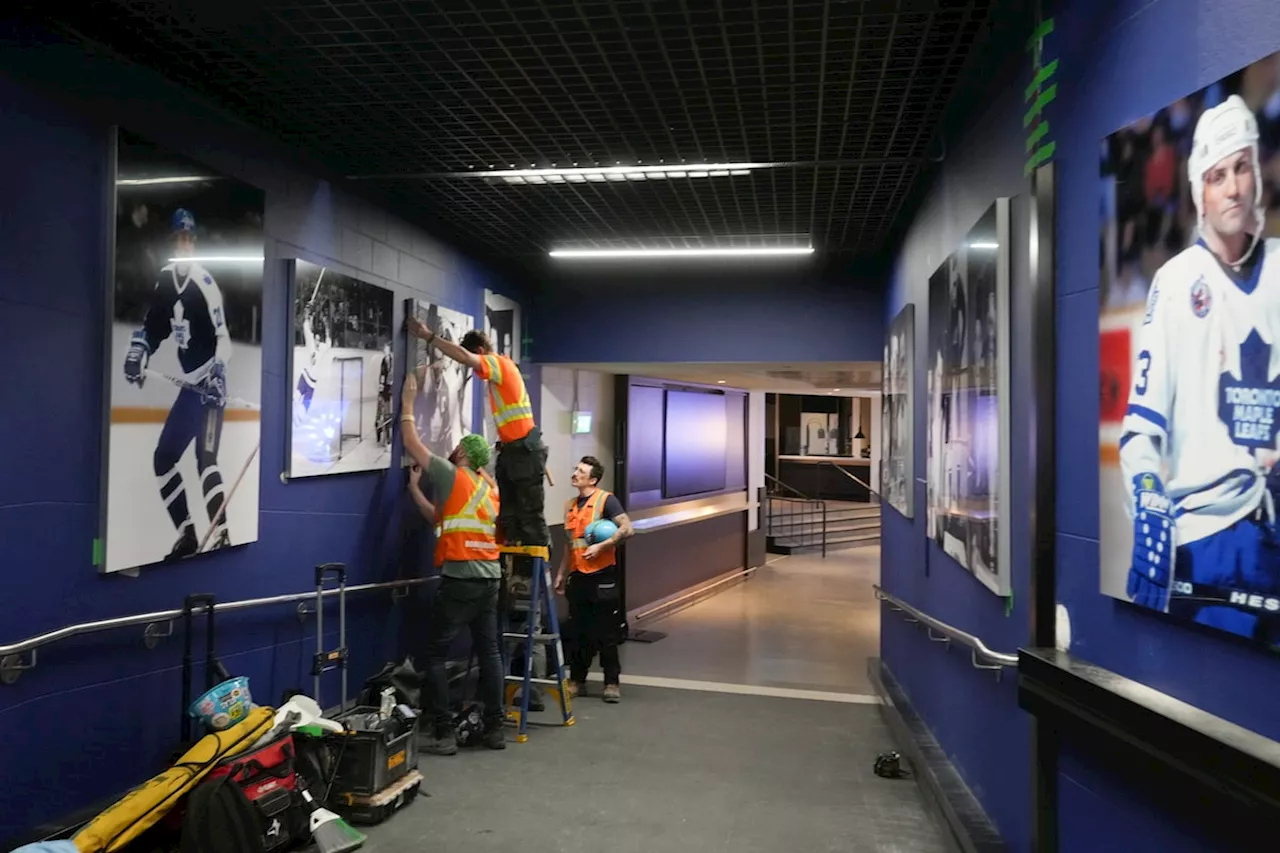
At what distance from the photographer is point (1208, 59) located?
171 centimetres

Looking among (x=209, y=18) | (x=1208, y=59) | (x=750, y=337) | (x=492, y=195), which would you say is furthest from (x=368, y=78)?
(x=750, y=337)

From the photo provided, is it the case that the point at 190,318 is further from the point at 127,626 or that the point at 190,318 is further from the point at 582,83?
the point at 582,83

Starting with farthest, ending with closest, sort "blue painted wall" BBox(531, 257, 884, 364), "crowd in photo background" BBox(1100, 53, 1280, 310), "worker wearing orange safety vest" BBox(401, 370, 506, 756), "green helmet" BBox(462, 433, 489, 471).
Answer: "blue painted wall" BBox(531, 257, 884, 364), "green helmet" BBox(462, 433, 489, 471), "worker wearing orange safety vest" BBox(401, 370, 506, 756), "crowd in photo background" BBox(1100, 53, 1280, 310)

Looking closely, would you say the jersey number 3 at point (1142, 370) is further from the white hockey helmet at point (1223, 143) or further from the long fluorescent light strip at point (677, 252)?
the long fluorescent light strip at point (677, 252)

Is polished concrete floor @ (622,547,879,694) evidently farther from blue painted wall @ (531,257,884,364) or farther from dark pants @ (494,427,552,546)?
blue painted wall @ (531,257,884,364)

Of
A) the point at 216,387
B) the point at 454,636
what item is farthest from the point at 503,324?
the point at 216,387

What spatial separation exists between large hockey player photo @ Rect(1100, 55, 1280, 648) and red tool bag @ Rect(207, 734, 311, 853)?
9.46 feet

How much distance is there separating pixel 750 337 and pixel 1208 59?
213 inches

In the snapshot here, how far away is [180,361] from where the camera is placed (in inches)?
135

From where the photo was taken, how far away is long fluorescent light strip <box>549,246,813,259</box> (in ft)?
20.9

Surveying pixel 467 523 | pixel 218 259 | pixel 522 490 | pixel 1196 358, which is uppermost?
pixel 218 259

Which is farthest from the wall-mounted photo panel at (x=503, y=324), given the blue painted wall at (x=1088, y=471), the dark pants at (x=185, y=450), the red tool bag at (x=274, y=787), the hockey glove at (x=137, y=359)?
the blue painted wall at (x=1088, y=471)

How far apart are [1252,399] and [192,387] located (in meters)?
3.49

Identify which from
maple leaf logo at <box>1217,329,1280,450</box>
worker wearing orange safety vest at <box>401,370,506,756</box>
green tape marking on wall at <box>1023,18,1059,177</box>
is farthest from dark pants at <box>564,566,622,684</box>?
maple leaf logo at <box>1217,329,1280,450</box>
